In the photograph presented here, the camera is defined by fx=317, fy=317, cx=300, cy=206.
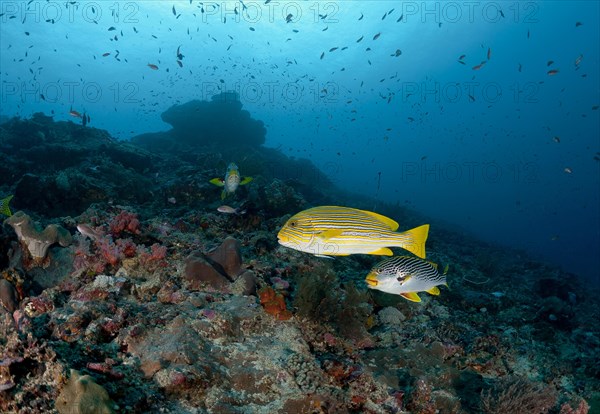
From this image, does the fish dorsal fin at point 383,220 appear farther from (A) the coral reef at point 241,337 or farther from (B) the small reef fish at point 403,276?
(A) the coral reef at point 241,337

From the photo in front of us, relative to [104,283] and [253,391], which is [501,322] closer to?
[253,391]

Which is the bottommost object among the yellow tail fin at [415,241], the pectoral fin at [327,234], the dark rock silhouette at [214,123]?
the dark rock silhouette at [214,123]

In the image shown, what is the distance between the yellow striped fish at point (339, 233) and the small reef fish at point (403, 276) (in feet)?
2.98

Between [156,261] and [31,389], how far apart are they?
2.45 meters

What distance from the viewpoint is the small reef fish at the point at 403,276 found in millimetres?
3785

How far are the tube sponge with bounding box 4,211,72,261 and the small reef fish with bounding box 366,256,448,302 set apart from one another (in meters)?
4.58

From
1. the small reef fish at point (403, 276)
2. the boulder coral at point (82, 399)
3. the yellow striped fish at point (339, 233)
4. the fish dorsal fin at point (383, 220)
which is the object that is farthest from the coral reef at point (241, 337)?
the fish dorsal fin at point (383, 220)

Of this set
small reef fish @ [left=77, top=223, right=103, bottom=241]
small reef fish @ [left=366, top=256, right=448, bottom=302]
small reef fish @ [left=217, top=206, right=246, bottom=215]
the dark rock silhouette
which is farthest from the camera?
the dark rock silhouette

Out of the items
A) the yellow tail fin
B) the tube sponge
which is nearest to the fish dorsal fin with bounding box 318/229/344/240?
the yellow tail fin

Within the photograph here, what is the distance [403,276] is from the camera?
150 inches

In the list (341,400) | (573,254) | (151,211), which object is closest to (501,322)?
(341,400)

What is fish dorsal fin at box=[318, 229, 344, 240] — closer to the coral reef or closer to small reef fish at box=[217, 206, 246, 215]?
the coral reef

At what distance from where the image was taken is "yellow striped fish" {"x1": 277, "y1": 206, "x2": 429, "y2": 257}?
8.85 feet

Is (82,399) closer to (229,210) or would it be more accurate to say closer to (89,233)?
(89,233)
